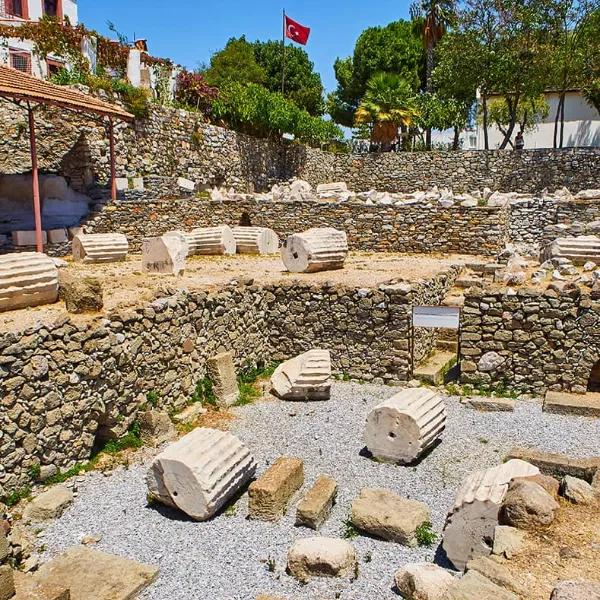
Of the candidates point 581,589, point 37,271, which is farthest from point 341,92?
point 581,589

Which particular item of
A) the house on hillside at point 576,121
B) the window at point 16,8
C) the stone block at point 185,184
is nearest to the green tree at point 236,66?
the window at point 16,8

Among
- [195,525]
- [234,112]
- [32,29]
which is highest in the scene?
[32,29]

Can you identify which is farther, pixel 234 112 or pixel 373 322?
pixel 234 112

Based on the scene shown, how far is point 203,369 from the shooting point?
440 inches

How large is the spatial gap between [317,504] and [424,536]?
129 centimetres

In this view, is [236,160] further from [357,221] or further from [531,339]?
[531,339]

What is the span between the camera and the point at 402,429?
8.72m

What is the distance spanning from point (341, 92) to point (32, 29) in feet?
92.5

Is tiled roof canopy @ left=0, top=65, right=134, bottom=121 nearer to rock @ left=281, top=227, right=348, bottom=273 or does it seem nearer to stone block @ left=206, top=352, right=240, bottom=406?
rock @ left=281, top=227, right=348, bottom=273

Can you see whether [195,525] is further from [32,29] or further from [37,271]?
[32,29]

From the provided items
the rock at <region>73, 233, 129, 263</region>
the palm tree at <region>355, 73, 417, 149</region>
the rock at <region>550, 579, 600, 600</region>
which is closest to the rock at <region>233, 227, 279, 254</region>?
the rock at <region>73, 233, 129, 263</region>

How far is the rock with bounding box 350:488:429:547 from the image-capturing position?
22.5 feet

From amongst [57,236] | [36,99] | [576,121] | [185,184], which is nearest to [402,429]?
[36,99]

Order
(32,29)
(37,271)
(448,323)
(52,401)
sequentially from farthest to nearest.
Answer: (32,29) < (448,323) < (37,271) < (52,401)
